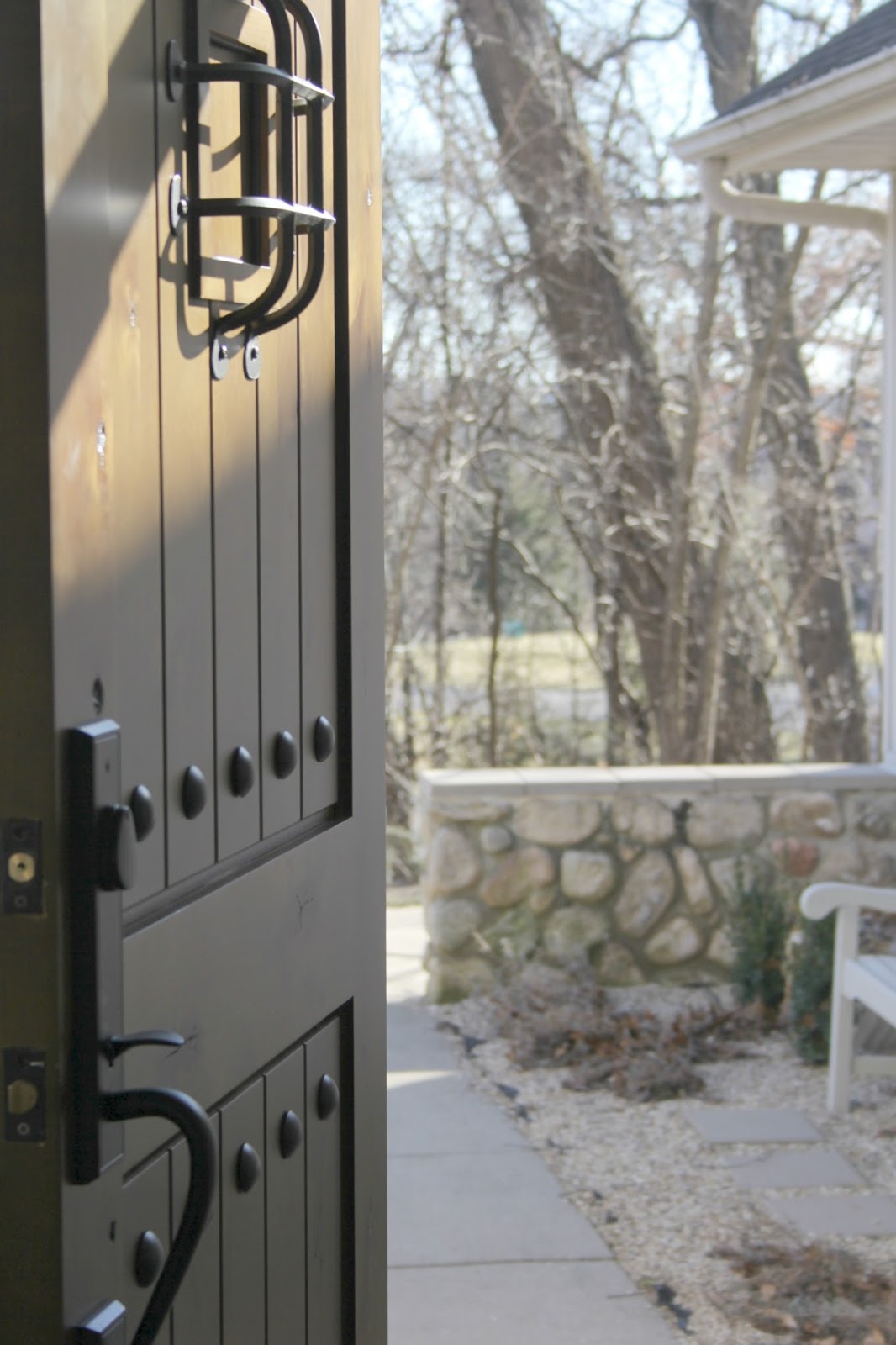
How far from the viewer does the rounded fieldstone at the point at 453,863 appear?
4.78m

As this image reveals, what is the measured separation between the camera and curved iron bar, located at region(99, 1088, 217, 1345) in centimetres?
102

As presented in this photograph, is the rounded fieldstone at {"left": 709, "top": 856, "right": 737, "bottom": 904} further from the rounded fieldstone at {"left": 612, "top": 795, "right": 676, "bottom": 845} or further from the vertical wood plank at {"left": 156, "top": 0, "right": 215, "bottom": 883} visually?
the vertical wood plank at {"left": 156, "top": 0, "right": 215, "bottom": 883}

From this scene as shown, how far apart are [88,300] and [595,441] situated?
6.23m

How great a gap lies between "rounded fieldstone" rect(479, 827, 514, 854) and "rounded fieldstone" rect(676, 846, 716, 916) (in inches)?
22.3

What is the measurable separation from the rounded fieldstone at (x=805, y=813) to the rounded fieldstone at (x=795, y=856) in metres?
0.04

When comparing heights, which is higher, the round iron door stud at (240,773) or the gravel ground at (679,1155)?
the round iron door stud at (240,773)

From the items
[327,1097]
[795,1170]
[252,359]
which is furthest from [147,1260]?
[795,1170]

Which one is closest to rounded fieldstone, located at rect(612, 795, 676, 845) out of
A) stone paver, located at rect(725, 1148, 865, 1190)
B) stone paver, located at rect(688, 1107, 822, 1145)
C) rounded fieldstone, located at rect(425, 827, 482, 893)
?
rounded fieldstone, located at rect(425, 827, 482, 893)

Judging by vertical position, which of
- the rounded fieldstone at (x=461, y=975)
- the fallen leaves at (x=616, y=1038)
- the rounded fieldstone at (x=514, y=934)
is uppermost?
the rounded fieldstone at (x=514, y=934)

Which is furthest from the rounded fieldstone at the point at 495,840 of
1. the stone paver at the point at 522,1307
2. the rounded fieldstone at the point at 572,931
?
the stone paver at the point at 522,1307

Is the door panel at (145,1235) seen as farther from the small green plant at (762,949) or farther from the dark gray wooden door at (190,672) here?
the small green plant at (762,949)

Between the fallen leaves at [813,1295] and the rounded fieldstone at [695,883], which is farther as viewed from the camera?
the rounded fieldstone at [695,883]

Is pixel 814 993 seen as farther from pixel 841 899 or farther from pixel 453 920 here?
pixel 453 920

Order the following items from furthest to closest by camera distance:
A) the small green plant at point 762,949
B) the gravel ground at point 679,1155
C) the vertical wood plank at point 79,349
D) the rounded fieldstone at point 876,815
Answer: the rounded fieldstone at point 876,815, the small green plant at point 762,949, the gravel ground at point 679,1155, the vertical wood plank at point 79,349
